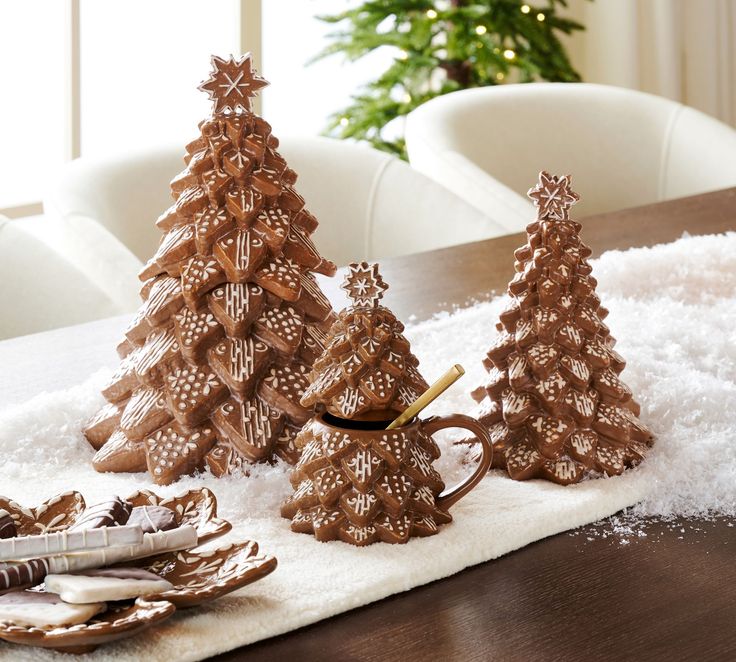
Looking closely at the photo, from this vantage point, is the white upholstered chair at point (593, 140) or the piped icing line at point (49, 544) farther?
the white upholstered chair at point (593, 140)

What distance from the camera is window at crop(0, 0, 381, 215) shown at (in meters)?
3.35

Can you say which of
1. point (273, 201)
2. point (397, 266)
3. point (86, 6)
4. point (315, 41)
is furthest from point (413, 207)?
point (315, 41)

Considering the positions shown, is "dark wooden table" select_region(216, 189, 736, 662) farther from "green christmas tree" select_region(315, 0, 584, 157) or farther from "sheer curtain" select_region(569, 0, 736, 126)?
"sheer curtain" select_region(569, 0, 736, 126)

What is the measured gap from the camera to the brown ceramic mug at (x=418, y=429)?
69 centimetres

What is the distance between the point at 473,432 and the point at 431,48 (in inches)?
128

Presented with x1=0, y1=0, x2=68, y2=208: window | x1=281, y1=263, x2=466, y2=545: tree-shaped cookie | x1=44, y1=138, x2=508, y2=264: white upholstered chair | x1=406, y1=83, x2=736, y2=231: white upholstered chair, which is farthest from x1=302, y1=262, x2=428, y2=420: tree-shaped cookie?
x1=0, y1=0, x2=68, y2=208: window

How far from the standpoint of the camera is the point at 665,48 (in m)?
4.48

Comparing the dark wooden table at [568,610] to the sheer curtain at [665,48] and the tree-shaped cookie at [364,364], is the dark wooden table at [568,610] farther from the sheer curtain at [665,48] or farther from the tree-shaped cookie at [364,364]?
the sheer curtain at [665,48]

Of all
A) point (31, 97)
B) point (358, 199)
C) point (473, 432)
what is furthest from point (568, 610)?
point (31, 97)

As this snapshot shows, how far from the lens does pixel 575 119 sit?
275 centimetres

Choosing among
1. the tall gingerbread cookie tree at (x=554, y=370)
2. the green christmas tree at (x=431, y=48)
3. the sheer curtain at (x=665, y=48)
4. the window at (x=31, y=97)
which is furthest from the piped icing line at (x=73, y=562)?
the sheer curtain at (x=665, y=48)

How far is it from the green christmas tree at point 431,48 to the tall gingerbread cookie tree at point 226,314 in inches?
121

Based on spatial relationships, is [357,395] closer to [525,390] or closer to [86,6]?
Answer: [525,390]

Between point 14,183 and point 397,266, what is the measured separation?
7.89ft
